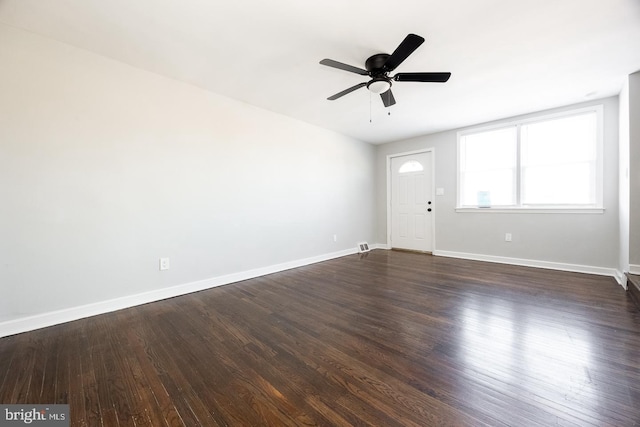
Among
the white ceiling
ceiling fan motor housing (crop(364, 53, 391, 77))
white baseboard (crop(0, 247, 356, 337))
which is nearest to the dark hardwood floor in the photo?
white baseboard (crop(0, 247, 356, 337))

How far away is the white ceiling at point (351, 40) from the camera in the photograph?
72.4 inches

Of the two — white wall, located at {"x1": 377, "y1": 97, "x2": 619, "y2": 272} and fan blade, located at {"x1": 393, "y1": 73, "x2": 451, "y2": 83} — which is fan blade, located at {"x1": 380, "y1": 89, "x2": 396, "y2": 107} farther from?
white wall, located at {"x1": 377, "y1": 97, "x2": 619, "y2": 272}

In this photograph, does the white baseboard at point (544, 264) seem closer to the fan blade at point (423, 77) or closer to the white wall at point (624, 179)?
the white wall at point (624, 179)

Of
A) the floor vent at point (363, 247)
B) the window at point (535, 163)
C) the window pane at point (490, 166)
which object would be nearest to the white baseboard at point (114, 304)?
the floor vent at point (363, 247)

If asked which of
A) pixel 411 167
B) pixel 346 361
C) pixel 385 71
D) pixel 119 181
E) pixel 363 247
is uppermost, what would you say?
pixel 385 71

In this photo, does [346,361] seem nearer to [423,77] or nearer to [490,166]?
[423,77]

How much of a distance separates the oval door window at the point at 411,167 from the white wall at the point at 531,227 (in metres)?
0.30

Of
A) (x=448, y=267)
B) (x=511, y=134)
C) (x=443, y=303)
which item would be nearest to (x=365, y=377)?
(x=443, y=303)

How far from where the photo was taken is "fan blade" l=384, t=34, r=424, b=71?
1.79 meters

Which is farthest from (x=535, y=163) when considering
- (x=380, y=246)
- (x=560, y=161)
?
(x=380, y=246)

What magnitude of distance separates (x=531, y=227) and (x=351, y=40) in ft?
13.1

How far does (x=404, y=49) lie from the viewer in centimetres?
195

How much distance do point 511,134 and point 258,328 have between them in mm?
4881

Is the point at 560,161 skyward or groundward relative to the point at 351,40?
groundward
